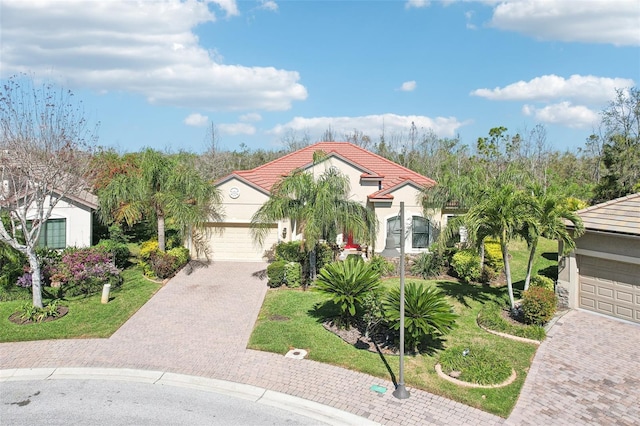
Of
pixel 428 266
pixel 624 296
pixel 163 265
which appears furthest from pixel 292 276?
pixel 624 296

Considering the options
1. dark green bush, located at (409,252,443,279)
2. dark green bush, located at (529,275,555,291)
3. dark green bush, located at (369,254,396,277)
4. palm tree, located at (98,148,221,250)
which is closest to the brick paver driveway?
dark green bush, located at (529,275,555,291)

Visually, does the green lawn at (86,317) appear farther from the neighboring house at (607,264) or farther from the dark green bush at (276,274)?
the neighboring house at (607,264)

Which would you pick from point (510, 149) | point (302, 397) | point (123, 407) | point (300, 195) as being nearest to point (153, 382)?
point (123, 407)

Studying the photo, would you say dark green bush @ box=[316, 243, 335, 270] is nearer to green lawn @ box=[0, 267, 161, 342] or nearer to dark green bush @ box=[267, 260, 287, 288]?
dark green bush @ box=[267, 260, 287, 288]

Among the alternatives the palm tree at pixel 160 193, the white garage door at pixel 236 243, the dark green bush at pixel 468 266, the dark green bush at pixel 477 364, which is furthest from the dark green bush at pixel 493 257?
the palm tree at pixel 160 193

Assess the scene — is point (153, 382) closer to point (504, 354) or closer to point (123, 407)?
point (123, 407)

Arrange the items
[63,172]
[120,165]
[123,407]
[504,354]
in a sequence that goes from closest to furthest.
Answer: [123,407] → [504,354] → [63,172] → [120,165]
